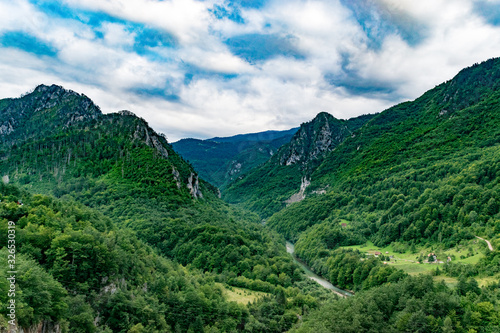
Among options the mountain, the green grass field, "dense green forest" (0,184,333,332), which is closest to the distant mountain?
the mountain

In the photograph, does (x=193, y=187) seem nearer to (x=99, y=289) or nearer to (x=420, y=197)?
(x=420, y=197)

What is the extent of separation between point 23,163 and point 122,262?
137707mm

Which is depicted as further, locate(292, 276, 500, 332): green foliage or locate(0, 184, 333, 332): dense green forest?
locate(292, 276, 500, 332): green foliage

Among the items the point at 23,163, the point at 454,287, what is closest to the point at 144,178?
the point at 23,163

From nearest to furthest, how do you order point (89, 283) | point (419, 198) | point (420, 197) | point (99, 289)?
1. point (89, 283)
2. point (99, 289)
3. point (420, 197)
4. point (419, 198)

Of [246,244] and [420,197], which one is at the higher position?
[420,197]

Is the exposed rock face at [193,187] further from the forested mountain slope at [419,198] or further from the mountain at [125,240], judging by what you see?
the forested mountain slope at [419,198]

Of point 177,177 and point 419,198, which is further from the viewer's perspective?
point 177,177

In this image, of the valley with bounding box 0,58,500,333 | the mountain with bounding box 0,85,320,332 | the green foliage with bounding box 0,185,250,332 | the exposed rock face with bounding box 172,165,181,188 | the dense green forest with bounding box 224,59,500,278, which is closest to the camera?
the green foliage with bounding box 0,185,250,332

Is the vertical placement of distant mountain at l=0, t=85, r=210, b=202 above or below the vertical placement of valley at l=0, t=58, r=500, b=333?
above

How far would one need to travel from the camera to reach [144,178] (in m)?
129

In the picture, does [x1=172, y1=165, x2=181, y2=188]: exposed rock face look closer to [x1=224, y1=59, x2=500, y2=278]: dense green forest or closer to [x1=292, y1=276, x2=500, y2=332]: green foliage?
[x1=224, y1=59, x2=500, y2=278]: dense green forest

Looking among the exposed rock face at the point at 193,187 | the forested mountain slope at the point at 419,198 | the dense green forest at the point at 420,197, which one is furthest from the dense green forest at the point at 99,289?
the exposed rock face at the point at 193,187

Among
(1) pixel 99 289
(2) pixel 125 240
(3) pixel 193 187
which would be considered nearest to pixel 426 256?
(2) pixel 125 240
